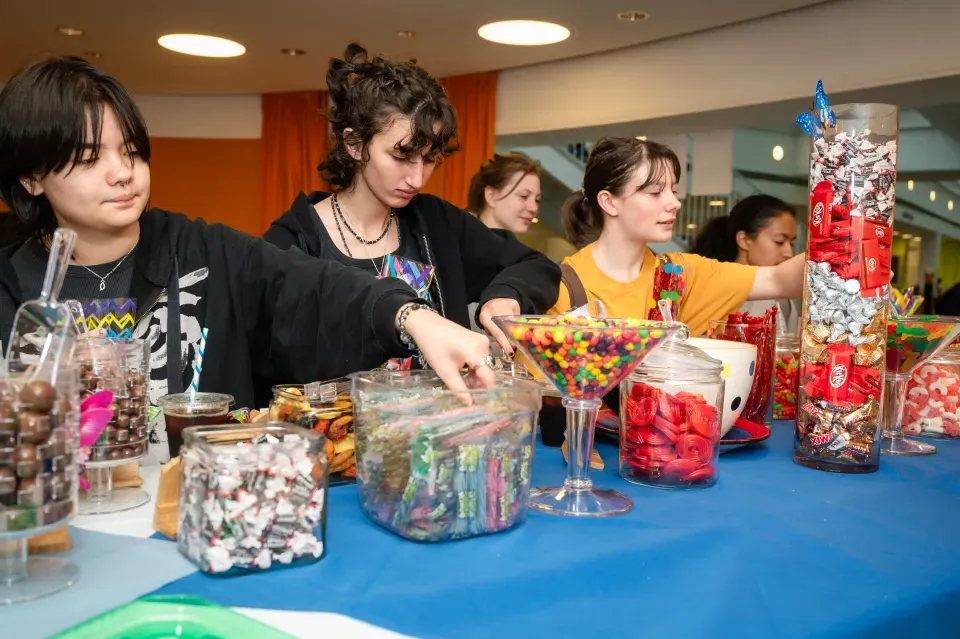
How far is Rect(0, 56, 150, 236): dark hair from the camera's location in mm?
1272

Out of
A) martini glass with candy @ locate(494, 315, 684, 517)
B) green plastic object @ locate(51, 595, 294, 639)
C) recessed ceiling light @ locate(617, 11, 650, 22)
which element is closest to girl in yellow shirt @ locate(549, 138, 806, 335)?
martini glass with candy @ locate(494, 315, 684, 517)

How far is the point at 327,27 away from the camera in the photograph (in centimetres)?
557

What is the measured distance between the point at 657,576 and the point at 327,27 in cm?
534

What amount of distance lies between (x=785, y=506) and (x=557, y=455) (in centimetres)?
38

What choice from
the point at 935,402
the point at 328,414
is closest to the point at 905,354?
the point at 935,402

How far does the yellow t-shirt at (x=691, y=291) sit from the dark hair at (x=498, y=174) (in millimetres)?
1982

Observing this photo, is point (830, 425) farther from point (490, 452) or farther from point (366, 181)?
point (366, 181)

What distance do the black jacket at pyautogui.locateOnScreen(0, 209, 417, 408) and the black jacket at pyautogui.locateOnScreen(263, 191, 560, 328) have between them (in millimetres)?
294

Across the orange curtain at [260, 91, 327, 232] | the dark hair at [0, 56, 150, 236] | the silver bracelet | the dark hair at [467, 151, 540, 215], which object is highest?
the orange curtain at [260, 91, 327, 232]

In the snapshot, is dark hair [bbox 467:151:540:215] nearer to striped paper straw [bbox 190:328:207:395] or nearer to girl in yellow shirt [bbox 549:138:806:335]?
girl in yellow shirt [bbox 549:138:806:335]

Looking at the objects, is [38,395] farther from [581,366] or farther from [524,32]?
[524,32]

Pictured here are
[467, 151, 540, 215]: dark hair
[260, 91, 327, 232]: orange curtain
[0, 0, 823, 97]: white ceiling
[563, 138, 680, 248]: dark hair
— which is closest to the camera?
[563, 138, 680, 248]: dark hair

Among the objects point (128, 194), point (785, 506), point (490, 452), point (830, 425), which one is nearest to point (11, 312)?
point (128, 194)

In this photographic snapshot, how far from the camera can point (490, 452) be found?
0.94m
